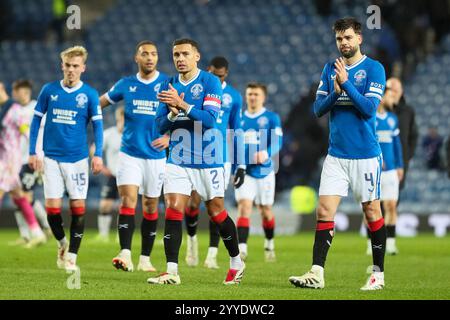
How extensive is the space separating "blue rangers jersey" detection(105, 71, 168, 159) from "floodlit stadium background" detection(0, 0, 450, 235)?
32.2 feet

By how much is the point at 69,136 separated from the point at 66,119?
187 mm

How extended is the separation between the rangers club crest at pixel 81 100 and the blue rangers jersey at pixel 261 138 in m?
3.19

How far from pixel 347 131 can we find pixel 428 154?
43.7 ft

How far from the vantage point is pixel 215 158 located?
9.47 m

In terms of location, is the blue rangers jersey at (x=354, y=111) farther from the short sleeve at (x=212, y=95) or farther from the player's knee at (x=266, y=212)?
the player's knee at (x=266, y=212)

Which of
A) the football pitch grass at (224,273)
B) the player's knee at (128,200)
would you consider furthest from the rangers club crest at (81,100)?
the football pitch grass at (224,273)

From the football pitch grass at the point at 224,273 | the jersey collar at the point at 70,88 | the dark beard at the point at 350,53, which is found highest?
the dark beard at the point at 350,53

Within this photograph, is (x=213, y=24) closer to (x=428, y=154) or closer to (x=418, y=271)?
(x=428, y=154)

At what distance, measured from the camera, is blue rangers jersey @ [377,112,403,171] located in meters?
14.3

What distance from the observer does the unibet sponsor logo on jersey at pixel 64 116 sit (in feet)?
35.6

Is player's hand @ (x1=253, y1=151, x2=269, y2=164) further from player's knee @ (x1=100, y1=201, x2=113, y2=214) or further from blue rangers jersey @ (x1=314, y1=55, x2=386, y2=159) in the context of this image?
player's knee @ (x1=100, y1=201, x2=113, y2=214)

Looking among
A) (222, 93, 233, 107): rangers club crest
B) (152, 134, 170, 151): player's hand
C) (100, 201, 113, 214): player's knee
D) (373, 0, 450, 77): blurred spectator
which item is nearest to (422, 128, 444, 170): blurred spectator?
(373, 0, 450, 77): blurred spectator

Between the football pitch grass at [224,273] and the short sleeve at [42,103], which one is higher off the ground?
the short sleeve at [42,103]
